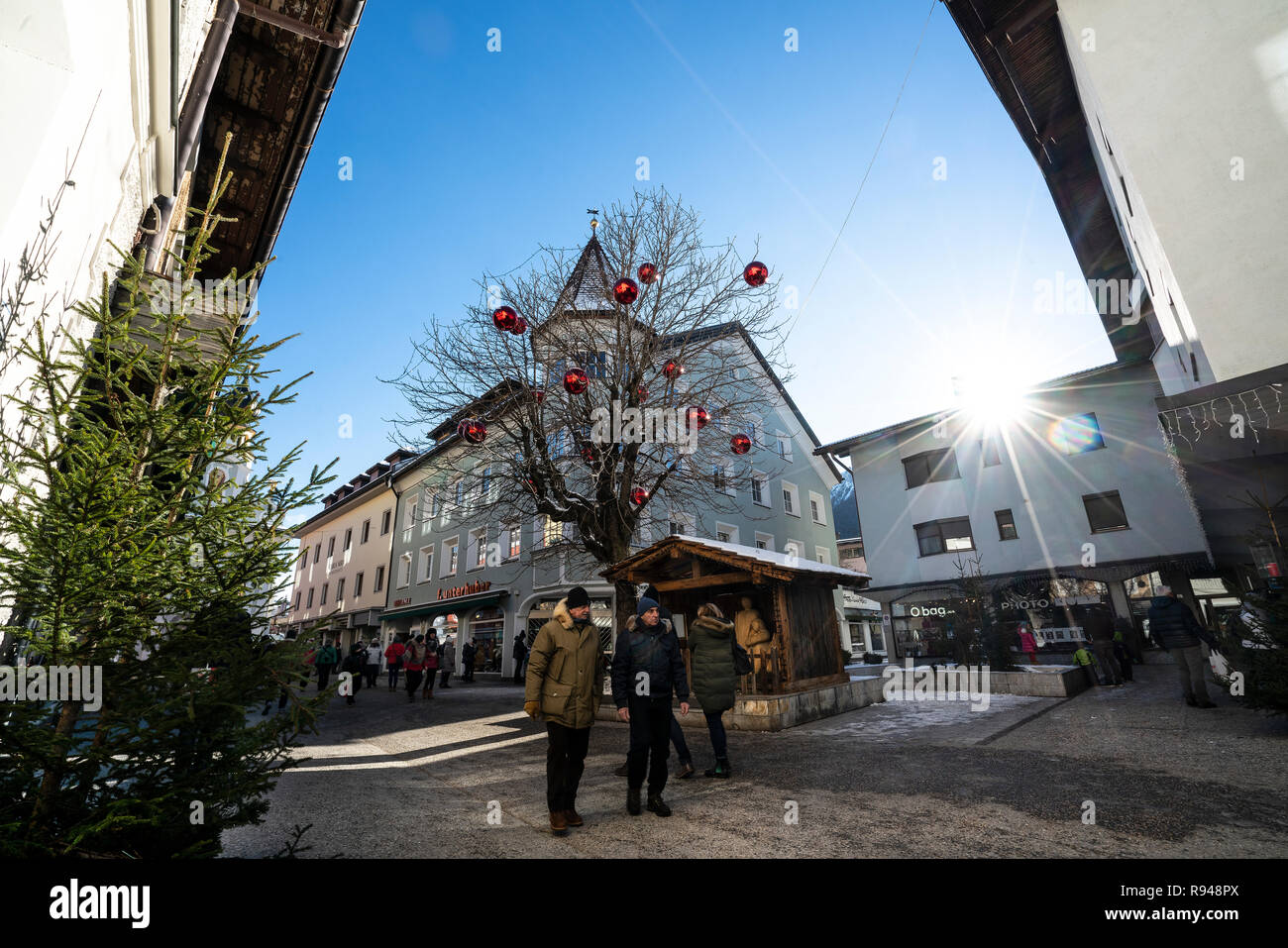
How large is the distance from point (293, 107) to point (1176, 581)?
2610 cm

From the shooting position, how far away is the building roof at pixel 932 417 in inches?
798

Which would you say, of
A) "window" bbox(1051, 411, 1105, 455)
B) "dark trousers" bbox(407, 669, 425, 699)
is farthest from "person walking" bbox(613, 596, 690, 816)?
"window" bbox(1051, 411, 1105, 455)

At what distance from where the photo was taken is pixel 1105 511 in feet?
66.1

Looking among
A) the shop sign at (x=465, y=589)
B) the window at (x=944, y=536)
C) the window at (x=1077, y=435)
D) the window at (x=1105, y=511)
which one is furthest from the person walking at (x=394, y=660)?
the window at (x=1077, y=435)

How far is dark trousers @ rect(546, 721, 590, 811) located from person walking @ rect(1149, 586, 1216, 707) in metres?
7.99

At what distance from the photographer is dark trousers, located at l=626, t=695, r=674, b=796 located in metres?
4.71

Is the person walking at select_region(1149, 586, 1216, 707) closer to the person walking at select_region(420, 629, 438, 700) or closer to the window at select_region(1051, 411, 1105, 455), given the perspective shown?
the person walking at select_region(420, 629, 438, 700)

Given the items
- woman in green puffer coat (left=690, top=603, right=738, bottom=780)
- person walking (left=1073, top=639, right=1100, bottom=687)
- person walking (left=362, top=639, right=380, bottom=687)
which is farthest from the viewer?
person walking (left=362, top=639, right=380, bottom=687)

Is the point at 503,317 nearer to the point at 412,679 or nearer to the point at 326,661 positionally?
the point at 412,679

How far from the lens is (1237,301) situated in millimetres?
7375

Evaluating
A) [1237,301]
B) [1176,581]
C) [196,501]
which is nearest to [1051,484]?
[1176,581]

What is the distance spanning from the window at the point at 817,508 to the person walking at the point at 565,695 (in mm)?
26186
